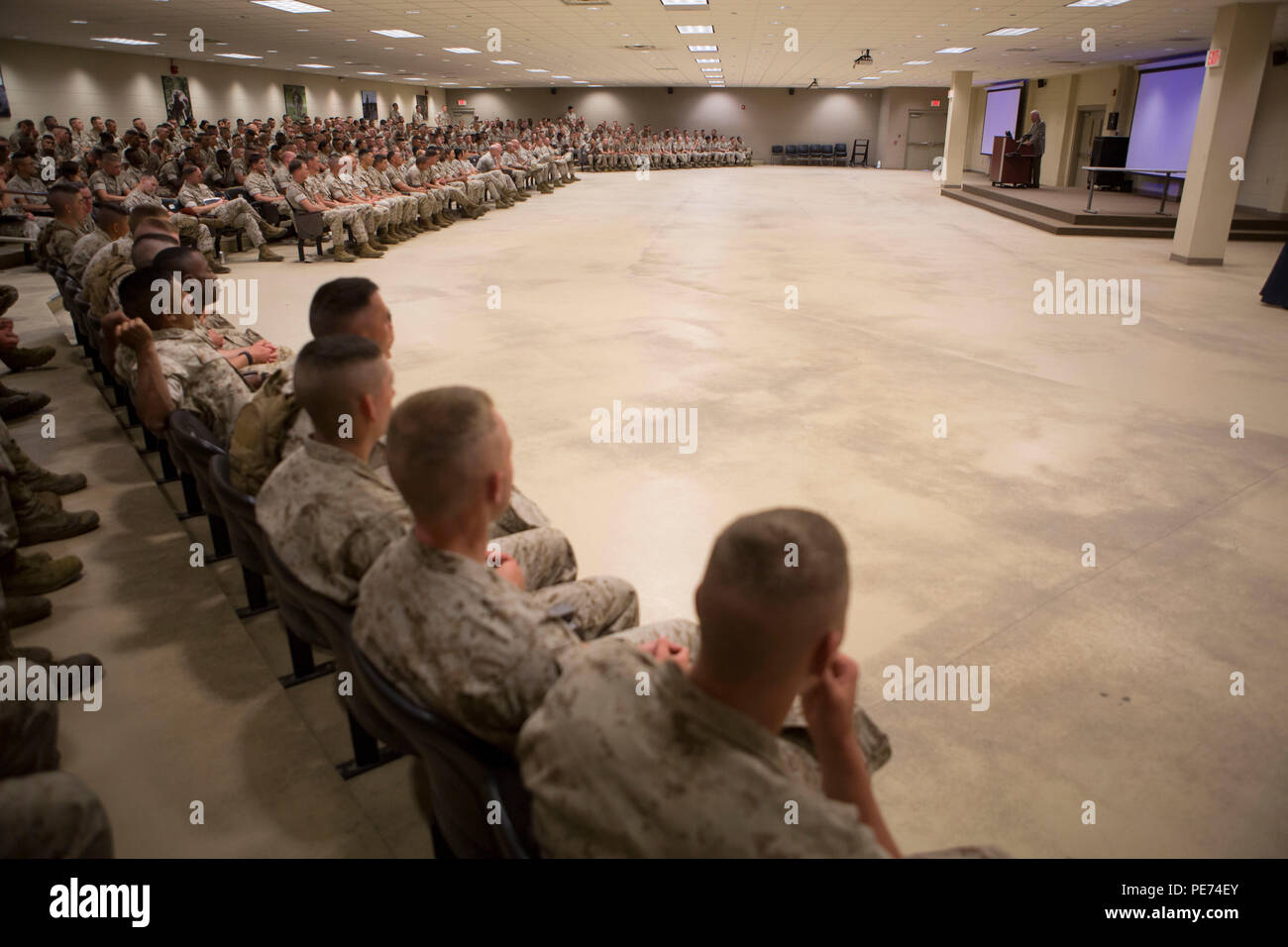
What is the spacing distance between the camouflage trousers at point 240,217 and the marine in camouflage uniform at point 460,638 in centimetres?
871

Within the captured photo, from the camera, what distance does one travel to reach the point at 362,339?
1.82 m

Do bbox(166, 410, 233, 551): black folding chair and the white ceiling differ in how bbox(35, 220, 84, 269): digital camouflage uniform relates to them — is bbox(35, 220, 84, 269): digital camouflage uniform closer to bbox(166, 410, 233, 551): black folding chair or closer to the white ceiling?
bbox(166, 410, 233, 551): black folding chair

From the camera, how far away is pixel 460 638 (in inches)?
48.4

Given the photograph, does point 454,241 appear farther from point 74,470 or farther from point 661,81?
point 661,81

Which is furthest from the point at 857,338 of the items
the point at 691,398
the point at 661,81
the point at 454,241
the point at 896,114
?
the point at 896,114

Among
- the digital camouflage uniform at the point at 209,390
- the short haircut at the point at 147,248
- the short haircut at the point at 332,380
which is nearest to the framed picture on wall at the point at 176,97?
the short haircut at the point at 147,248

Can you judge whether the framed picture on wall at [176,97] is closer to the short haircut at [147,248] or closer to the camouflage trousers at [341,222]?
the camouflage trousers at [341,222]

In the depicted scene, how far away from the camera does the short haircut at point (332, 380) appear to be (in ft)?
5.61

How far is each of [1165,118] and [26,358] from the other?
1844 cm

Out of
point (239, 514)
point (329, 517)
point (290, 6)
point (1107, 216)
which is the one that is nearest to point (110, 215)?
point (239, 514)

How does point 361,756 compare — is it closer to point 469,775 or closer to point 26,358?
point 469,775

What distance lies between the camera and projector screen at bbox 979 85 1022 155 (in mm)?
23344

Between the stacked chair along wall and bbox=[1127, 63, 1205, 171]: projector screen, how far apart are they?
1632cm

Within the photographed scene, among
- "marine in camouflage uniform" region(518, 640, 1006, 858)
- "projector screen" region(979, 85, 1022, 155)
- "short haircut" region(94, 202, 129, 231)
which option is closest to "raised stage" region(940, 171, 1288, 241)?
"projector screen" region(979, 85, 1022, 155)
